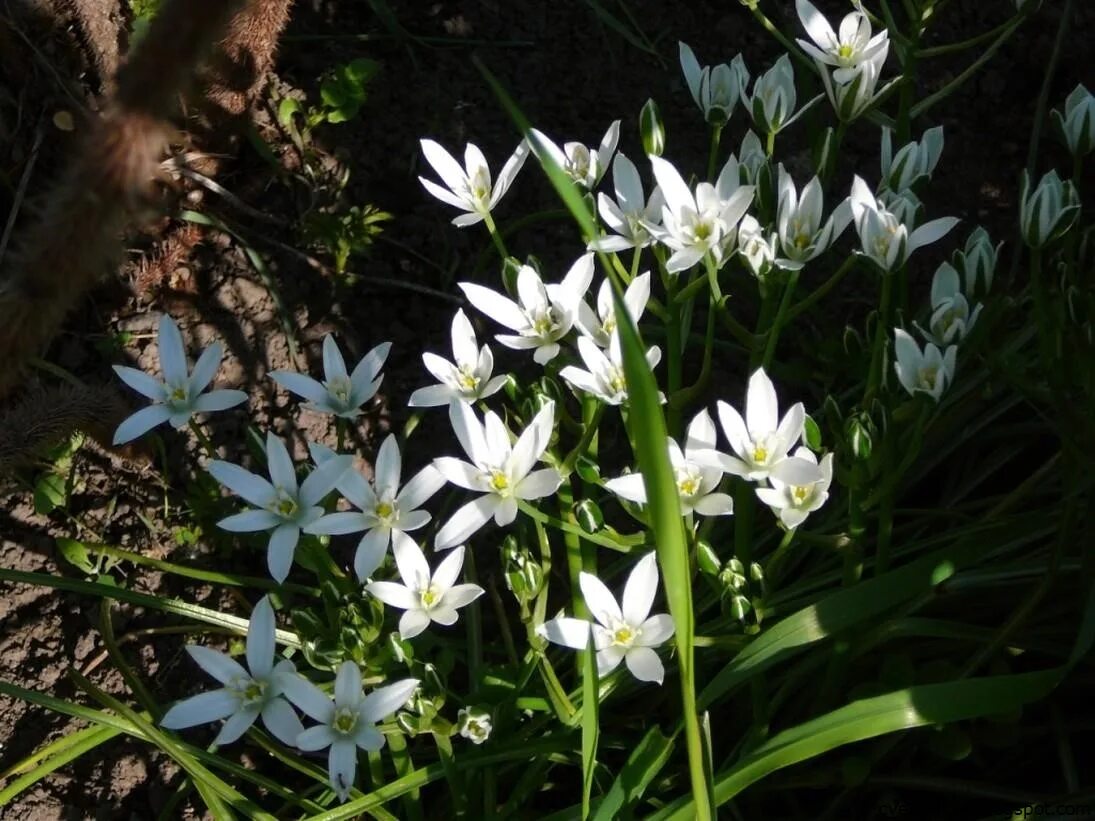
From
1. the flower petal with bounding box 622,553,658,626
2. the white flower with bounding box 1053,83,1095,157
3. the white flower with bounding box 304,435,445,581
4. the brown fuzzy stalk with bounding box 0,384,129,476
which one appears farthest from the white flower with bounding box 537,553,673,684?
the white flower with bounding box 1053,83,1095,157

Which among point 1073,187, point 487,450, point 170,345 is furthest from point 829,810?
point 170,345

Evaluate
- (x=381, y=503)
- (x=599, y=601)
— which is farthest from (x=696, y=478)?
(x=381, y=503)

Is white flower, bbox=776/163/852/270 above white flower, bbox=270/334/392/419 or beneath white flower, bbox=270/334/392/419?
beneath

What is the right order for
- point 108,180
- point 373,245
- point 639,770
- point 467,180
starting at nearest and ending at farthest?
point 108,180, point 639,770, point 467,180, point 373,245

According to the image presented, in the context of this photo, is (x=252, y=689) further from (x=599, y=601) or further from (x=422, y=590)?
(x=599, y=601)

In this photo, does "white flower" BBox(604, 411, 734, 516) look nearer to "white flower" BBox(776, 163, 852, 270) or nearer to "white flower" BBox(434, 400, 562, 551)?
"white flower" BBox(434, 400, 562, 551)

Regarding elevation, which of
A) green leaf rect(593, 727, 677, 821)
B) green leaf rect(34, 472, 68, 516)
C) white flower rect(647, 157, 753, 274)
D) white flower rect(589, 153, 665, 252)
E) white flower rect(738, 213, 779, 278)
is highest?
green leaf rect(34, 472, 68, 516)
